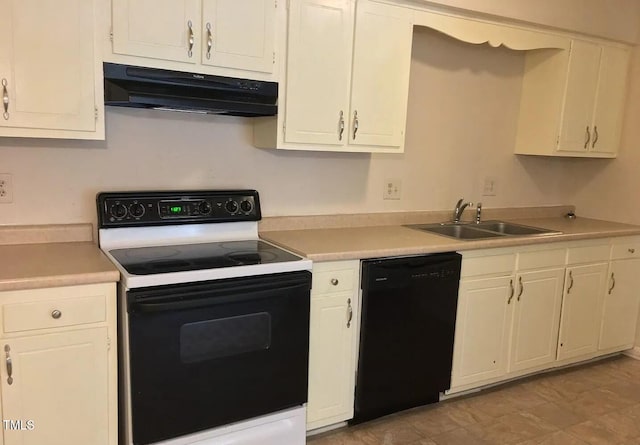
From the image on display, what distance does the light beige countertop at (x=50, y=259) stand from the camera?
1.80 metres

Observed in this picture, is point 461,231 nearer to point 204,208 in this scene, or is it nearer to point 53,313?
point 204,208

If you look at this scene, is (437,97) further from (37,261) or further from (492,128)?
(37,261)

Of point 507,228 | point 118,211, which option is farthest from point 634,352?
point 118,211

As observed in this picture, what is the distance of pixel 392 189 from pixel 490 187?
850mm

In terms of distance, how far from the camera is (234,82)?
7.52 ft

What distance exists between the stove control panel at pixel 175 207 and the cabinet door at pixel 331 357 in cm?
63

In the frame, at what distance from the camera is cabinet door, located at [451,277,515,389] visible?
2.80 m

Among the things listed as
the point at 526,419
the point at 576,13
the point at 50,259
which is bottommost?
the point at 526,419

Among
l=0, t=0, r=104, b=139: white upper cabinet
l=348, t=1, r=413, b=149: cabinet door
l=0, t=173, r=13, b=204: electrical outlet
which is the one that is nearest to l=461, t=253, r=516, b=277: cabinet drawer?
l=348, t=1, r=413, b=149: cabinet door

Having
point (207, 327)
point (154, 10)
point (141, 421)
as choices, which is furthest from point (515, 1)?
point (141, 421)

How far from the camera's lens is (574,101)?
11.2ft

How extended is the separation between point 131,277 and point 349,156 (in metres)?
1.56

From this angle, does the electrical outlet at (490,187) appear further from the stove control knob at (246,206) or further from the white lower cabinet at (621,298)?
the stove control knob at (246,206)

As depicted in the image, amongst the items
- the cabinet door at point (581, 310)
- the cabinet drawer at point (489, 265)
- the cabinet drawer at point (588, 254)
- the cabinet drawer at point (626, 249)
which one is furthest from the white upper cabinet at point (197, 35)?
the cabinet drawer at point (626, 249)
